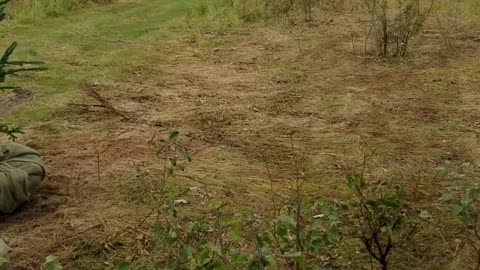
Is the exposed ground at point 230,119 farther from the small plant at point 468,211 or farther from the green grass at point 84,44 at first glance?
the small plant at point 468,211

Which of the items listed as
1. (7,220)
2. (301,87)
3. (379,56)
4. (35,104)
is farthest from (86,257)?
(379,56)

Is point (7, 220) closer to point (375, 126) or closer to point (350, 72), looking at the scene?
point (375, 126)

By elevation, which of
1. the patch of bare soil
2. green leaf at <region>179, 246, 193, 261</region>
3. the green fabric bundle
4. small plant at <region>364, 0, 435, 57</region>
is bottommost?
small plant at <region>364, 0, 435, 57</region>

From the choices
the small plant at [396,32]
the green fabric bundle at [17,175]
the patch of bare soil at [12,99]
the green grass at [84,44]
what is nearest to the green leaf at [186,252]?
the green fabric bundle at [17,175]

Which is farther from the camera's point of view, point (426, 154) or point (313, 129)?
point (313, 129)

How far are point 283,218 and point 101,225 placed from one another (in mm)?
2075

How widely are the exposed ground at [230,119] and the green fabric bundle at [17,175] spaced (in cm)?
13

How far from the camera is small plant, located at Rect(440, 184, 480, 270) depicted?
3248 millimetres

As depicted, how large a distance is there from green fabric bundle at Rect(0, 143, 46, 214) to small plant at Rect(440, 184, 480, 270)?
2.75 m

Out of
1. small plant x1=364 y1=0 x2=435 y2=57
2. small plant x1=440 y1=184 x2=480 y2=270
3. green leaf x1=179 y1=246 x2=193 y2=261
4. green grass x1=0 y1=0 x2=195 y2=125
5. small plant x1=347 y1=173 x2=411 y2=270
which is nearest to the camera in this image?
green leaf x1=179 y1=246 x2=193 y2=261

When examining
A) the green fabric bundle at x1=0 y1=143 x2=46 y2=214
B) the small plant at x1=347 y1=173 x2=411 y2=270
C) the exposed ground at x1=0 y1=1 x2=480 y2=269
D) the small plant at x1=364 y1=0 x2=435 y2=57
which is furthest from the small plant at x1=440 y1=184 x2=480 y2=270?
the small plant at x1=364 y1=0 x2=435 y2=57

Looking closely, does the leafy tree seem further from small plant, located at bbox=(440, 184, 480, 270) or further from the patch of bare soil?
→ small plant, located at bbox=(440, 184, 480, 270)

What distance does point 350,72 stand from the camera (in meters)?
8.23

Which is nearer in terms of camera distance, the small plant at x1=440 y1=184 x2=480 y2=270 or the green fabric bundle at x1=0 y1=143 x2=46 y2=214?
the small plant at x1=440 y1=184 x2=480 y2=270
